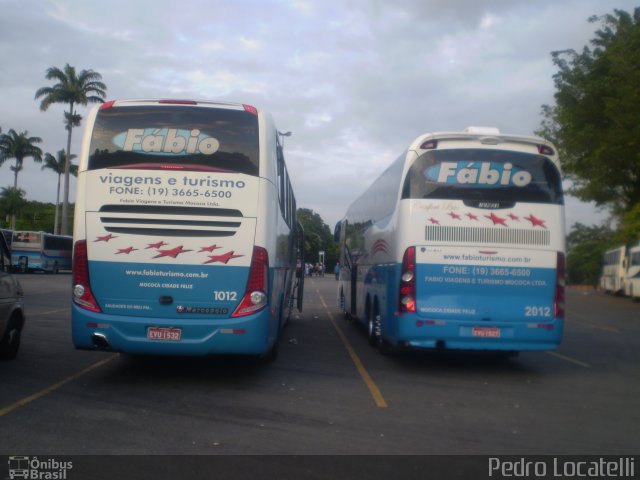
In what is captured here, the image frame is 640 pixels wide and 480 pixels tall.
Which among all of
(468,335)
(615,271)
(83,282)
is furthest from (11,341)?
(615,271)

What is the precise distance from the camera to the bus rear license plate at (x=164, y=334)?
8.44m

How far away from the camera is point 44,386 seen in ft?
28.3

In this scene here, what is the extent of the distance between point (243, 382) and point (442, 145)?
4.65m

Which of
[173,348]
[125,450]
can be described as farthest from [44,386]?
[125,450]

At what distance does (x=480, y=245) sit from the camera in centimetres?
1011

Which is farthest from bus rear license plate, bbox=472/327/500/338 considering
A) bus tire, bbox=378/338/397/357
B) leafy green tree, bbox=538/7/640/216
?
leafy green tree, bbox=538/7/640/216

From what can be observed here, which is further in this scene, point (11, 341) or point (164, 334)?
point (11, 341)

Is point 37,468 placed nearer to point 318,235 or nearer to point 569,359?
point 569,359

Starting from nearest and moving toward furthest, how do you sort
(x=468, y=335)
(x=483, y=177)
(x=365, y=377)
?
(x=468, y=335)
(x=365, y=377)
(x=483, y=177)

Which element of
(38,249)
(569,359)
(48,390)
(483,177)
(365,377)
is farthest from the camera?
(38,249)

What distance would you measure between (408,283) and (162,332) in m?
3.75

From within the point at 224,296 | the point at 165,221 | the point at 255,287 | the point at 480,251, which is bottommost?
the point at 224,296

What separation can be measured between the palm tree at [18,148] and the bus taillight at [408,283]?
2355 inches

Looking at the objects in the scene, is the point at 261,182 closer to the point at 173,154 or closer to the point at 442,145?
the point at 173,154
